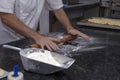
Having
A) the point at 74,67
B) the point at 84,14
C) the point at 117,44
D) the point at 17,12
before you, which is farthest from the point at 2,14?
the point at 84,14

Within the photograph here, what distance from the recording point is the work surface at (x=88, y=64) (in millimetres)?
953

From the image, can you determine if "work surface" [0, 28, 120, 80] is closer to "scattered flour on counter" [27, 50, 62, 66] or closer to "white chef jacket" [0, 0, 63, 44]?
"scattered flour on counter" [27, 50, 62, 66]

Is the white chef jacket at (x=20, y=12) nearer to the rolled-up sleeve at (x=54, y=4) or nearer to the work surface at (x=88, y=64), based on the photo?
the rolled-up sleeve at (x=54, y=4)

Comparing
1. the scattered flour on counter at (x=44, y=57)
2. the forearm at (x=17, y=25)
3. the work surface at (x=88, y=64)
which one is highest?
the forearm at (x=17, y=25)

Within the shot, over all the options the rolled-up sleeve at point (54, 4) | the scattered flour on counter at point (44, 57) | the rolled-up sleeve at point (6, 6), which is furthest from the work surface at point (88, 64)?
the rolled-up sleeve at point (54, 4)

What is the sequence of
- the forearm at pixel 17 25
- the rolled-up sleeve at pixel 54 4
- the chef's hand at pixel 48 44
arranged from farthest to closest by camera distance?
the rolled-up sleeve at pixel 54 4 → the forearm at pixel 17 25 → the chef's hand at pixel 48 44

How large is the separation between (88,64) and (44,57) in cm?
24

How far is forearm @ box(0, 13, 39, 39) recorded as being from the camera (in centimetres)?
137

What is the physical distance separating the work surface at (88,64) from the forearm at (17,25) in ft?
0.21

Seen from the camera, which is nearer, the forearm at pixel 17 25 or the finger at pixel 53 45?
the finger at pixel 53 45

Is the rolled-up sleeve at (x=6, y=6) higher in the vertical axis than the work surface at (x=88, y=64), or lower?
higher

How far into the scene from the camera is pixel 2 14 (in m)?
1.47

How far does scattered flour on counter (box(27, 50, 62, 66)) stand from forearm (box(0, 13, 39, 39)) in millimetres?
339

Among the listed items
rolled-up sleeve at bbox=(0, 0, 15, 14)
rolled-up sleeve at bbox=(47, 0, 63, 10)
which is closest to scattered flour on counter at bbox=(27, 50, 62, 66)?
rolled-up sleeve at bbox=(0, 0, 15, 14)
